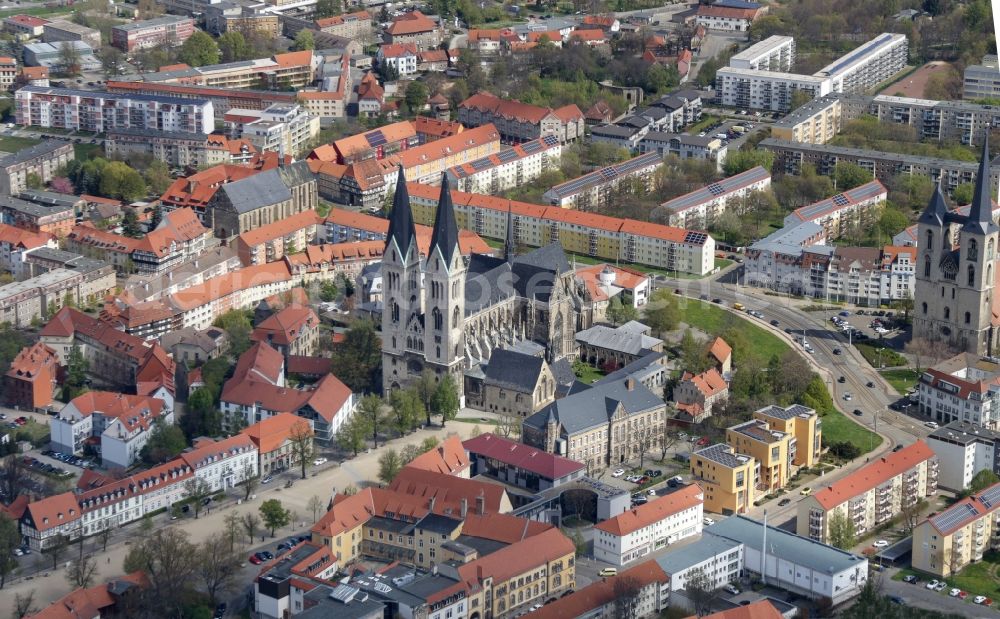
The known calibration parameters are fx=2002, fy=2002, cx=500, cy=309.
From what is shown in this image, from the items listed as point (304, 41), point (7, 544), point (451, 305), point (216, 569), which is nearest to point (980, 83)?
point (304, 41)

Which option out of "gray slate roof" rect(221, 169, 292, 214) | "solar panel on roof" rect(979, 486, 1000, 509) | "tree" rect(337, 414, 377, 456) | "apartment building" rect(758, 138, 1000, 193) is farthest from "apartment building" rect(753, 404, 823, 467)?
"apartment building" rect(758, 138, 1000, 193)

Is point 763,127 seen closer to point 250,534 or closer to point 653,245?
point 653,245

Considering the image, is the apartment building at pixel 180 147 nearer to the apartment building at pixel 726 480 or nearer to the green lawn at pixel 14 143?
the green lawn at pixel 14 143

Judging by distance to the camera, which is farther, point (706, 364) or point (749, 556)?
point (706, 364)

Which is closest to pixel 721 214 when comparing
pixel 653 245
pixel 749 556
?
pixel 653 245

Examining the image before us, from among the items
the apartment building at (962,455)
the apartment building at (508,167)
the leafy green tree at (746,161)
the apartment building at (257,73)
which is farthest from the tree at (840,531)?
the apartment building at (257,73)

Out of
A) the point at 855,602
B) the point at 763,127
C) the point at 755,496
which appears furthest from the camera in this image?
the point at 763,127
